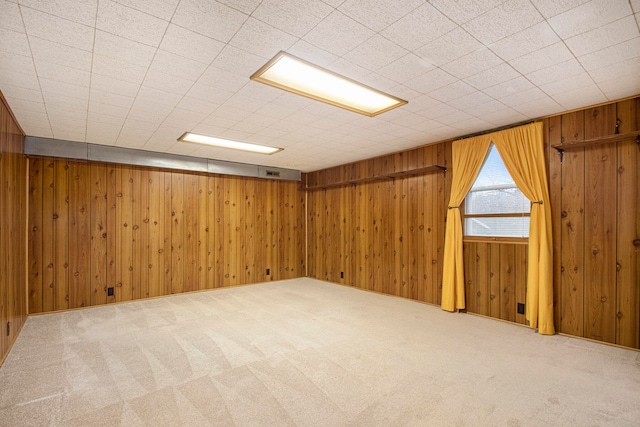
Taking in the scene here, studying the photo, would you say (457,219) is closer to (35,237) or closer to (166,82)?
(166,82)

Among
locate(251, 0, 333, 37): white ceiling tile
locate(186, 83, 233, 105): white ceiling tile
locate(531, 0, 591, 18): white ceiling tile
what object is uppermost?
locate(531, 0, 591, 18): white ceiling tile

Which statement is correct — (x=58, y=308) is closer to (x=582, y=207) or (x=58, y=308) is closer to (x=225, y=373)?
(x=225, y=373)

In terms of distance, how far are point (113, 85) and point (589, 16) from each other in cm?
A: 361

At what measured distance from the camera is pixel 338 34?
2016mm

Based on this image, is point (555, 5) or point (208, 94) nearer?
point (555, 5)

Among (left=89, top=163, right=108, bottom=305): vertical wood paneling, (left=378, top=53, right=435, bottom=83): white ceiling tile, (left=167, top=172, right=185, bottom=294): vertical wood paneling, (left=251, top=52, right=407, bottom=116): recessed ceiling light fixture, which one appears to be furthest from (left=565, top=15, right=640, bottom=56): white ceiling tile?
(left=89, top=163, right=108, bottom=305): vertical wood paneling

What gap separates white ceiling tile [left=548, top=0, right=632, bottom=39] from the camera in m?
1.78

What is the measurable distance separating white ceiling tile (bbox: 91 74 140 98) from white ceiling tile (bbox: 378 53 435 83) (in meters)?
2.21

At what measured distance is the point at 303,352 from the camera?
3.01 meters

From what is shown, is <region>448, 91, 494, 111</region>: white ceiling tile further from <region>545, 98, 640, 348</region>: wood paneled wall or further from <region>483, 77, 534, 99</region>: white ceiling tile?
<region>545, 98, 640, 348</region>: wood paneled wall

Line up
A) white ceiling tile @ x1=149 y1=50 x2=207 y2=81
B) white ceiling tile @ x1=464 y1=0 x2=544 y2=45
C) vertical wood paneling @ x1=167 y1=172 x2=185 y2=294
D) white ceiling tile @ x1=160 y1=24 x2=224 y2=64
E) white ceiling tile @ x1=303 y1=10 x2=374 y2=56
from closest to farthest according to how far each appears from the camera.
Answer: white ceiling tile @ x1=464 y1=0 x2=544 y2=45
white ceiling tile @ x1=303 y1=10 x2=374 y2=56
white ceiling tile @ x1=160 y1=24 x2=224 y2=64
white ceiling tile @ x1=149 y1=50 x2=207 y2=81
vertical wood paneling @ x1=167 y1=172 x2=185 y2=294

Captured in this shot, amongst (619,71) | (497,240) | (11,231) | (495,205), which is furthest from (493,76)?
(11,231)

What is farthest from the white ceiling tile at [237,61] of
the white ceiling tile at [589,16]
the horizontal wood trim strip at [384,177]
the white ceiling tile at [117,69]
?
the horizontal wood trim strip at [384,177]

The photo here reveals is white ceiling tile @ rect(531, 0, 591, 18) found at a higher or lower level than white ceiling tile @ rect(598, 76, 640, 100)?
higher
